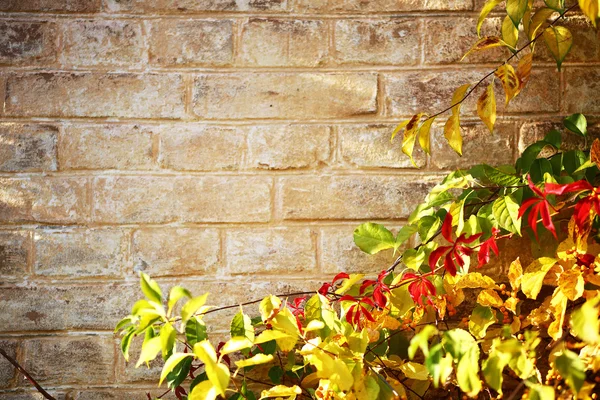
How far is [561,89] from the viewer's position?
136 centimetres

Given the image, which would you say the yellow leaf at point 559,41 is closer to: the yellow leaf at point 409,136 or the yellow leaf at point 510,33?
the yellow leaf at point 510,33

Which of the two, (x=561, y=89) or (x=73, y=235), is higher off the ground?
(x=561, y=89)

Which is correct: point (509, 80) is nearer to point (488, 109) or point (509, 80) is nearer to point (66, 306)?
point (488, 109)

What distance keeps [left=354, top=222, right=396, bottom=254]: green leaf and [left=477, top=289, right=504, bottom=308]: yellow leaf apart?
22cm

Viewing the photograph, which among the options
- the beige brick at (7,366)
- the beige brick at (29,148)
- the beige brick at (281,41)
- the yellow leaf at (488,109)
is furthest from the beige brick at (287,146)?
the beige brick at (7,366)

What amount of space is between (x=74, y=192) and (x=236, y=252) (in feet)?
1.38

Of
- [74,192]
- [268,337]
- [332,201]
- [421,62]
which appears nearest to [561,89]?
[421,62]

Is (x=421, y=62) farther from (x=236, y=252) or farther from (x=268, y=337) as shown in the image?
(x=268, y=337)

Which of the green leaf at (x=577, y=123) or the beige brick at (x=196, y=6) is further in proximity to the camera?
the beige brick at (x=196, y=6)

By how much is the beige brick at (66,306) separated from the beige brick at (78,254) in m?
0.04

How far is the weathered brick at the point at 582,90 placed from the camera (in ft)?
4.44

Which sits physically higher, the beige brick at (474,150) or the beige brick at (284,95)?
the beige brick at (284,95)

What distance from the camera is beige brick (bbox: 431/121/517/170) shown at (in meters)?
1.37

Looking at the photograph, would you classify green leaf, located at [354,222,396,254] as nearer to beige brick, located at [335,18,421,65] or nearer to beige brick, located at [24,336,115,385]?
beige brick, located at [335,18,421,65]
